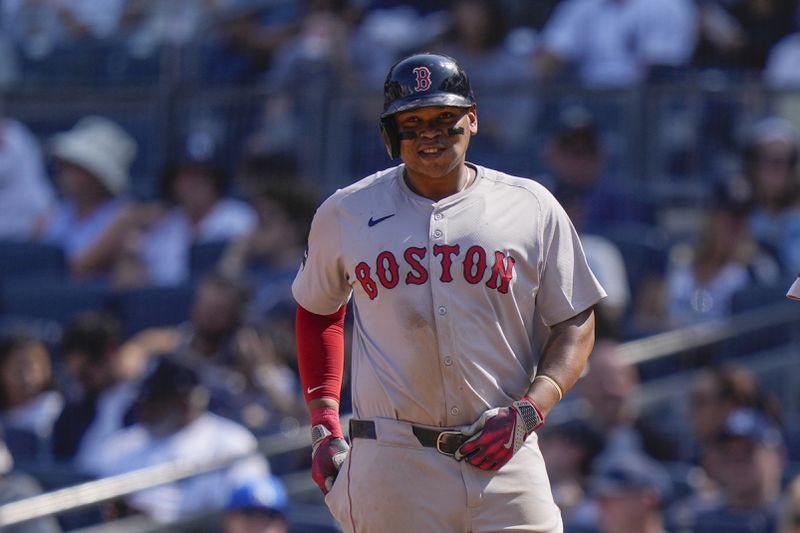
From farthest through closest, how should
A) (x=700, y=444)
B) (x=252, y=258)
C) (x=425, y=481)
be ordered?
(x=252, y=258) < (x=700, y=444) < (x=425, y=481)

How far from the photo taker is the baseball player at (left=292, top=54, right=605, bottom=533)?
3.81m

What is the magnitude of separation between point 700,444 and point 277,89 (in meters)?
4.86

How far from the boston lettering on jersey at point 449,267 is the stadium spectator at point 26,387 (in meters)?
5.32

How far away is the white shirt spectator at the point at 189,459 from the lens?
24.3 feet

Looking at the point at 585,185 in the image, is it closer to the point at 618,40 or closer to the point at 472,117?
the point at 618,40

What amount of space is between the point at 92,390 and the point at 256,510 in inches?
83.6

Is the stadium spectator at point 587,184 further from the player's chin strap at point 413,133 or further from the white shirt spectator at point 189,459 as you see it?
the player's chin strap at point 413,133

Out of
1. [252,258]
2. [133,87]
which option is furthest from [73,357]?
[133,87]

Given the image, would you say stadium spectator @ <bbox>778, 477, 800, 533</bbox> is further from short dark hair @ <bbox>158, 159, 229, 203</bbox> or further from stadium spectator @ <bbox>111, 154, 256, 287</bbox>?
short dark hair @ <bbox>158, 159, 229, 203</bbox>

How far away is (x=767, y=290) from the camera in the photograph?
28.3 ft

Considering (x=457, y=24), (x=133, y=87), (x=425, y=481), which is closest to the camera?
(x=425, y=481)

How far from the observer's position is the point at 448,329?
3.85m

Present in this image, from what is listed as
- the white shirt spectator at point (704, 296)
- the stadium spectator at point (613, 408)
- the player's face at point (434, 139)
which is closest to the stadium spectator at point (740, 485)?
the stadium spectator at point (613, 408)

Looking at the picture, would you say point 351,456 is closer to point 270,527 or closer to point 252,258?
point 270,527
